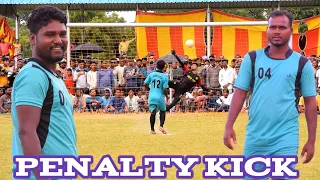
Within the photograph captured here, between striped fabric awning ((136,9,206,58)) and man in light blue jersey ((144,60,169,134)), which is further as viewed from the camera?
striped fabric awning ((136,9,206,58))

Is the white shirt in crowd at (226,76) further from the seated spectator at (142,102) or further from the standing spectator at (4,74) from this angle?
the standing spectator at (4,74)

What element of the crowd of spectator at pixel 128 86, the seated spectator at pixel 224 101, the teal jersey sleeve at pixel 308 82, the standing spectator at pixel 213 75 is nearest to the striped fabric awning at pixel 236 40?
the crowd of spectator at pixel 128 86

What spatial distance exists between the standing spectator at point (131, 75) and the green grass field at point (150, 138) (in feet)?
4.75

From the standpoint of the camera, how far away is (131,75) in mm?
22047

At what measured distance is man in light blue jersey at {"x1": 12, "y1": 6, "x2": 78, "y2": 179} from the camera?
154 inches

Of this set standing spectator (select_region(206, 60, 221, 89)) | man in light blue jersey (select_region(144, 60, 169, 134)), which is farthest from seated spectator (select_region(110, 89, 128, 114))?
man in light blue jersey (select_region(144, 60, 169, 134))

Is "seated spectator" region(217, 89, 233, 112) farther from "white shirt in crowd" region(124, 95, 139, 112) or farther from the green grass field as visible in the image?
"white shirt in crowd" region(124, 95, 139, 112)

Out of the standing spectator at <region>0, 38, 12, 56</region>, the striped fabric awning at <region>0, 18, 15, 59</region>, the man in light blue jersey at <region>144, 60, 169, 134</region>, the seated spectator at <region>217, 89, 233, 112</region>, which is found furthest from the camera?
the striped fabric awning at <region>0, 18, 15, 59</region>

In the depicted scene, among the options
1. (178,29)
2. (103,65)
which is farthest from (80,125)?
(178,29)

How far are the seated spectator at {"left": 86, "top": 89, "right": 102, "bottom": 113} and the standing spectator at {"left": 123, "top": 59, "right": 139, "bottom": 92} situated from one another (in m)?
1.13

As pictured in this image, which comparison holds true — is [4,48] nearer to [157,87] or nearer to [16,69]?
[16,69]

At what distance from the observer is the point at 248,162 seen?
5.59 meters

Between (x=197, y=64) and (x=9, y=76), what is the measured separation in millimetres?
6678

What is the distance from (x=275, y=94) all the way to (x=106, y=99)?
16.9 metres
